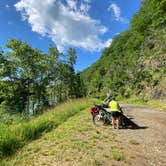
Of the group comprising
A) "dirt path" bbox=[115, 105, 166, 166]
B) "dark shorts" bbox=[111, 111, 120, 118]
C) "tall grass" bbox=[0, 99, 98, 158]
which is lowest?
"dirt path" bbox=[115, 105, 166, 166]

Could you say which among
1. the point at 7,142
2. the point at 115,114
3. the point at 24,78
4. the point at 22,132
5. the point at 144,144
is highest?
the point at 24,78

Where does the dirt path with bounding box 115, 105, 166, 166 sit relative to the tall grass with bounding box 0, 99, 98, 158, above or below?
→ below

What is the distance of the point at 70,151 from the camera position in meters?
8.56

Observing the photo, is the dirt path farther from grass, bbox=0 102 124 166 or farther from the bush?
the bush

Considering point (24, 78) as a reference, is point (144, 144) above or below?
below

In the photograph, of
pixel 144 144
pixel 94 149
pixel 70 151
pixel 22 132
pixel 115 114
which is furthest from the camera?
pixel 115 114

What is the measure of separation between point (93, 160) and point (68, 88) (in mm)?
57211

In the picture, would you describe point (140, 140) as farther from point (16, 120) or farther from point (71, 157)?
point (16, 120)

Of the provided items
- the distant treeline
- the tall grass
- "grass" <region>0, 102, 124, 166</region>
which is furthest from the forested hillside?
"grass" <region>0, 102, 124, 166</region>

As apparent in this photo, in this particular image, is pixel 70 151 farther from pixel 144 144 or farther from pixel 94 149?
pixel 144 144

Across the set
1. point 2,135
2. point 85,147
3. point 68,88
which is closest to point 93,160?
point 85,147

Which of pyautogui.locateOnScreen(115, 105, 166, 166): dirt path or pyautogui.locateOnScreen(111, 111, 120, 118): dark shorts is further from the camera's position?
pyautogui.locateOnScreen(111, 111, 120, 118): dark shorts

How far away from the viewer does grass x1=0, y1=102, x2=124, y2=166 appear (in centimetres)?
765

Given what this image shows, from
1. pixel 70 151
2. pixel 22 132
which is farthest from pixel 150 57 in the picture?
pixel 70 151
